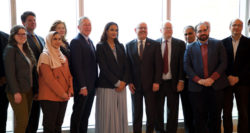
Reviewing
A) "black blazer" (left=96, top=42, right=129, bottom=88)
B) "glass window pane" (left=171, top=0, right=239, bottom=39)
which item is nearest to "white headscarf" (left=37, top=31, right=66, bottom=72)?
"black blazer" (left=96, top=42, right=129, bottom=88)

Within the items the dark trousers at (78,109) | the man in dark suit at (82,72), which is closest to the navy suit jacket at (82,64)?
the man in dark suit at (82,72)

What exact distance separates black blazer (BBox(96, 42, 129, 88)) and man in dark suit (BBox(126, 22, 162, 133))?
6.5 inches

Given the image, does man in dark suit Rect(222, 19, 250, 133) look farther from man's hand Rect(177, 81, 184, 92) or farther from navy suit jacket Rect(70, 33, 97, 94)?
navy suit jacket Rect(70, 33, 97, 94)

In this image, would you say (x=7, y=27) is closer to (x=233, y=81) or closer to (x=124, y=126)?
(x=124, y=126)

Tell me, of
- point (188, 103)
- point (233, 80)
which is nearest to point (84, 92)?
point (188, 103)

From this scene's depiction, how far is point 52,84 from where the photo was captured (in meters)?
2.87

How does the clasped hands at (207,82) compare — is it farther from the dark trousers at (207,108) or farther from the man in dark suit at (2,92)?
the man in dark suit at (2,92)

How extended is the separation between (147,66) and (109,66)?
545 millimetres

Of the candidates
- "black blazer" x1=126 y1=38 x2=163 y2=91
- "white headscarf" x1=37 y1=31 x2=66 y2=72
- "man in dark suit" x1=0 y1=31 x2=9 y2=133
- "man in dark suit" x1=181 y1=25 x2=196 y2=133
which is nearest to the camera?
"white headscarf" x1=37 y1=31 x2=66 y2=72

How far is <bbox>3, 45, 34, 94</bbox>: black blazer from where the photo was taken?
2.78 m

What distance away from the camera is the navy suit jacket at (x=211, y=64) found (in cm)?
338

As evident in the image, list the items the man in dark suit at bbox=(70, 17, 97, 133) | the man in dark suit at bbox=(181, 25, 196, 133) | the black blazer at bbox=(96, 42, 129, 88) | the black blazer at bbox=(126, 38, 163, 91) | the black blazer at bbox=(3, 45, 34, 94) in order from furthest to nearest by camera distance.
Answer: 1. the man in dark suit at bbox=(181, 25, 196, 133)
2. the black blazer at bbox=(126, 38, 163, 91)
3. the black blazer at bbox=(96, 42, 129, 88)
4. the man in dark suit at bbox=(70, 17, 97, 133)
5. the black blazer at bbox=(3, 45, 34, 94)

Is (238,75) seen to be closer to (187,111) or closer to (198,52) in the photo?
(198,52)

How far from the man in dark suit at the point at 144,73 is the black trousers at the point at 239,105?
1.06 meters
